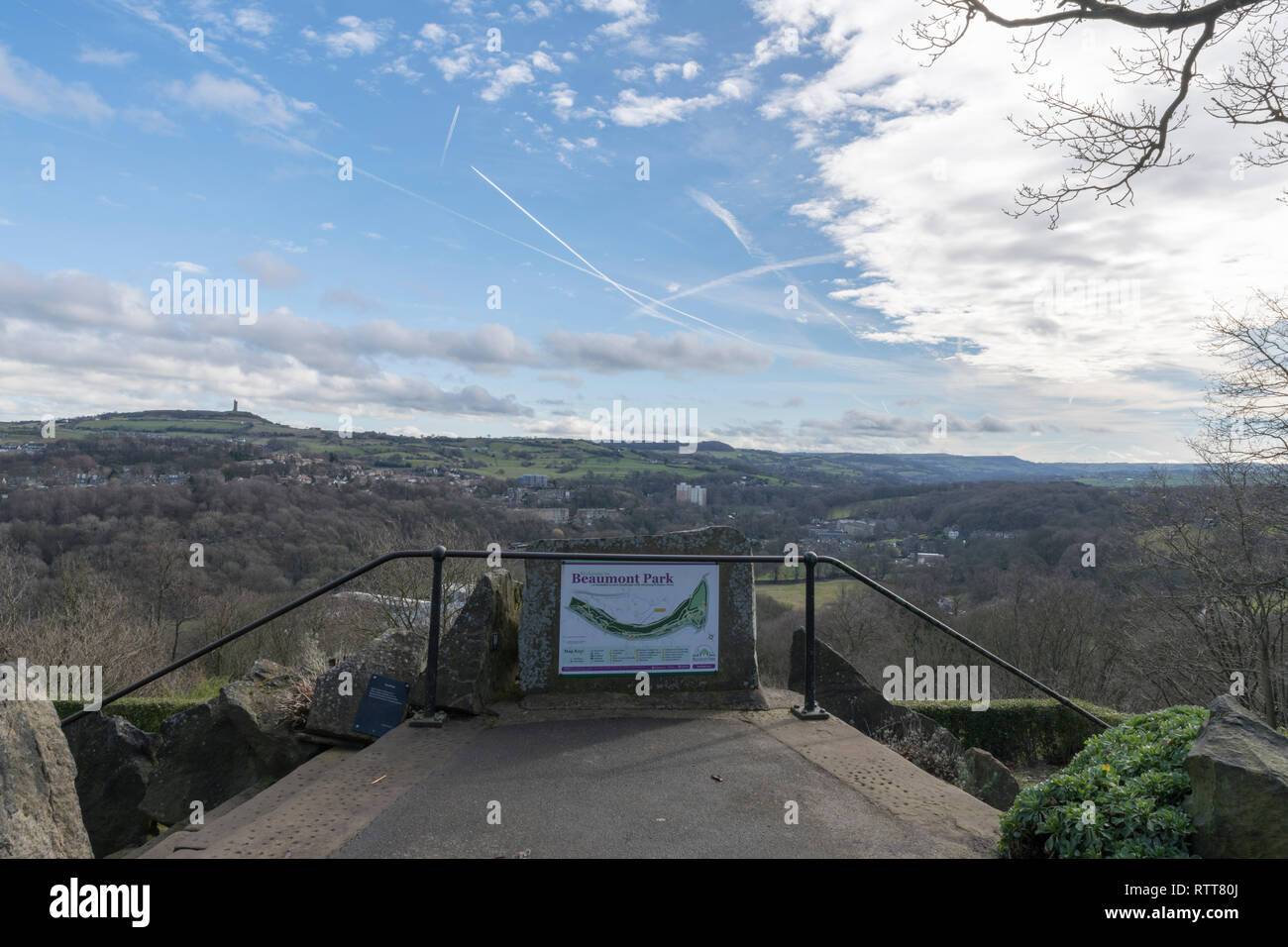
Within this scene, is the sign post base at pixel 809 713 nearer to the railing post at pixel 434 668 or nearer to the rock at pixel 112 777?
the railing post at pixel 434 668

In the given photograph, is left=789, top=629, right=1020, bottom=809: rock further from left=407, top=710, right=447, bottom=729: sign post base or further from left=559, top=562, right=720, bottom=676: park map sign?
left=407, top=710, right=447, bottom=729: sign post base

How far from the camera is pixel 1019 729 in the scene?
1181cm

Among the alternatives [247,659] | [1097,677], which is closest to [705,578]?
[247,659]

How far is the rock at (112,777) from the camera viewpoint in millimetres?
7531

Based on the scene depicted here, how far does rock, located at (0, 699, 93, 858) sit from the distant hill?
68354 millimetres

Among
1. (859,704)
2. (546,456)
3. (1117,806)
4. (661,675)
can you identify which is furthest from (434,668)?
(546,456)

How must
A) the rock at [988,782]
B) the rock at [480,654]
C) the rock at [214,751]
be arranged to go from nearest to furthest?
the rock at [480,654] → the rock at [214,751] → the rock at [988,782]

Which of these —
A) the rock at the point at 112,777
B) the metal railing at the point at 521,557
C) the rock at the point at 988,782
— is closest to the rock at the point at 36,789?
the metal railing at the point at 521,557

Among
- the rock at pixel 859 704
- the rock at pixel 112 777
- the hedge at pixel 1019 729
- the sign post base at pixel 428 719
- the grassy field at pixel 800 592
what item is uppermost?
the sign post base at pixel 428 719

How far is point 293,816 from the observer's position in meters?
4.21

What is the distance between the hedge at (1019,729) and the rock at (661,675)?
22.1 ft

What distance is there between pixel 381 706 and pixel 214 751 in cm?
247

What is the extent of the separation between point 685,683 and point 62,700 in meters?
15.5
